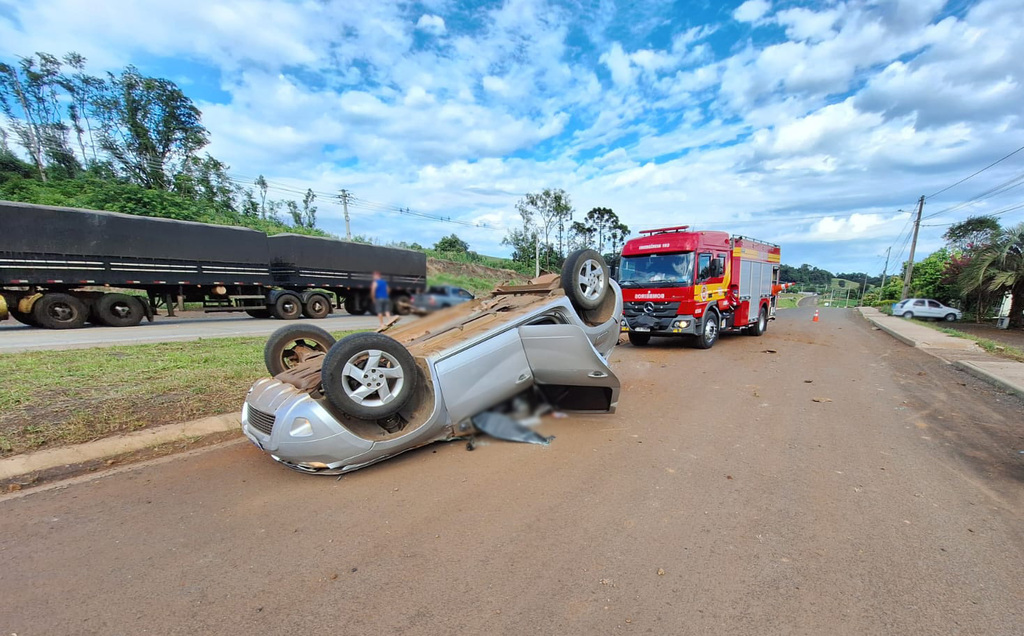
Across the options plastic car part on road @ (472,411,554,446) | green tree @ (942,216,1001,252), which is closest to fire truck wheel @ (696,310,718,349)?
plastic car part on road @ (472,411,554,446)

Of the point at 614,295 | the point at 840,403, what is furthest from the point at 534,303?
the point at 840,403

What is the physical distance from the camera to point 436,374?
3477 mm

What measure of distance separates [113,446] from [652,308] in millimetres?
8987

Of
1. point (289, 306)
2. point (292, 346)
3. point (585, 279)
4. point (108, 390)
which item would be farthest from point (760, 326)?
point (108, 390)

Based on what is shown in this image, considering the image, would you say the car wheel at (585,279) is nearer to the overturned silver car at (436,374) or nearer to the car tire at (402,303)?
the overturned silver car at (436,374)

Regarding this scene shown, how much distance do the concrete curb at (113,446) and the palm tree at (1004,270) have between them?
26.7 meters

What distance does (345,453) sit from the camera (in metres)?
3.14

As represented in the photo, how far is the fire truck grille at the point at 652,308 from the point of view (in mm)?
9578

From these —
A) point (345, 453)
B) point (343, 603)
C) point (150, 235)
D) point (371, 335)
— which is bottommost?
point (343, 603)

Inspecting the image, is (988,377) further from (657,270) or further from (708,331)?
(657,270)

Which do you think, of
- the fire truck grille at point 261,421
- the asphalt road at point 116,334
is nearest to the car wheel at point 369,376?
the fire truck grille at point 261,421

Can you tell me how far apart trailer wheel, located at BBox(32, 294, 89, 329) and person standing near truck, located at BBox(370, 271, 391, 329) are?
13.8m

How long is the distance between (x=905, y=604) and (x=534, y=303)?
3171 millimetres

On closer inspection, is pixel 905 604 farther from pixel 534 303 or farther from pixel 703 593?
pixel 534 303
